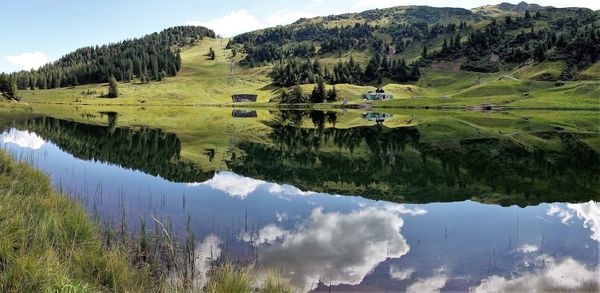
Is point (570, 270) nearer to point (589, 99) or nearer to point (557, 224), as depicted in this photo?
point (557, 224)

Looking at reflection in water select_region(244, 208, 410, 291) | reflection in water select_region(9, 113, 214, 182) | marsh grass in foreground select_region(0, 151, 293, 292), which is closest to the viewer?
marsh grass in foreground select_region(0, 151, 293, 292)

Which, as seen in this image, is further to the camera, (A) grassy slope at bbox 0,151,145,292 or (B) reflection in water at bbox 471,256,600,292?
(B) reflection in water at bbox 471,256,600,292

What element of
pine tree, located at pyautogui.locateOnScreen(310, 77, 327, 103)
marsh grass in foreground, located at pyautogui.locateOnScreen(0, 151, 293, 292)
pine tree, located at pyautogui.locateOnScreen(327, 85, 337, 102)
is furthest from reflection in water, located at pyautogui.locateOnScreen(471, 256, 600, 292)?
pine tree, located at pyautogui.locateOnScreen(327, 85, 337, 102)

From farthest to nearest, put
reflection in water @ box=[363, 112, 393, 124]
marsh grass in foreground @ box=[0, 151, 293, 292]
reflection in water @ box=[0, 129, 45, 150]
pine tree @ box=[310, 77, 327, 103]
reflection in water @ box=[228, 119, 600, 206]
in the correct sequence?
pine tree @ box=[310, 77, 327, 103]
reflection in water @ box=[363, 112, 393, 124]
reflection in water @ box=[0, 129, 45, 150]
reflection in water @ box=[228, 119, 600, 206]
marsh grass in foreground @ box=[0, 151, 293, 292]

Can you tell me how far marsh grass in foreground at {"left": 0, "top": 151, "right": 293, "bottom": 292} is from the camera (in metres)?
9.94

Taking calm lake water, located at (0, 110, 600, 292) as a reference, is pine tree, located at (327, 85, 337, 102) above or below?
above

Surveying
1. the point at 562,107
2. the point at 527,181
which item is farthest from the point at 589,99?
the point at 527,181

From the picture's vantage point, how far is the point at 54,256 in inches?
448

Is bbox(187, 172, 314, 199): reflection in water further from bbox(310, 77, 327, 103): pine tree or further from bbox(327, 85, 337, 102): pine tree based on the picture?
bbox(327, 85, 337, 102): pine tree

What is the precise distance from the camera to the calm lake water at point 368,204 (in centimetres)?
1766

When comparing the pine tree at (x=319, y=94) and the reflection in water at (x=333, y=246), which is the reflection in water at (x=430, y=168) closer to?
the reflection in water at (x=333, y=246)

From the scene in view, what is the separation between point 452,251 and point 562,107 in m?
127

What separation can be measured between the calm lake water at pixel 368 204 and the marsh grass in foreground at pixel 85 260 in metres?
1.71

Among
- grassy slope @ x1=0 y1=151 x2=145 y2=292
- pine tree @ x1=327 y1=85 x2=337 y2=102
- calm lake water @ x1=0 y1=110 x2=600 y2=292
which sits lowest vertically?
calm lake water @ x1=0 y1=110 x2=600 y2=292
